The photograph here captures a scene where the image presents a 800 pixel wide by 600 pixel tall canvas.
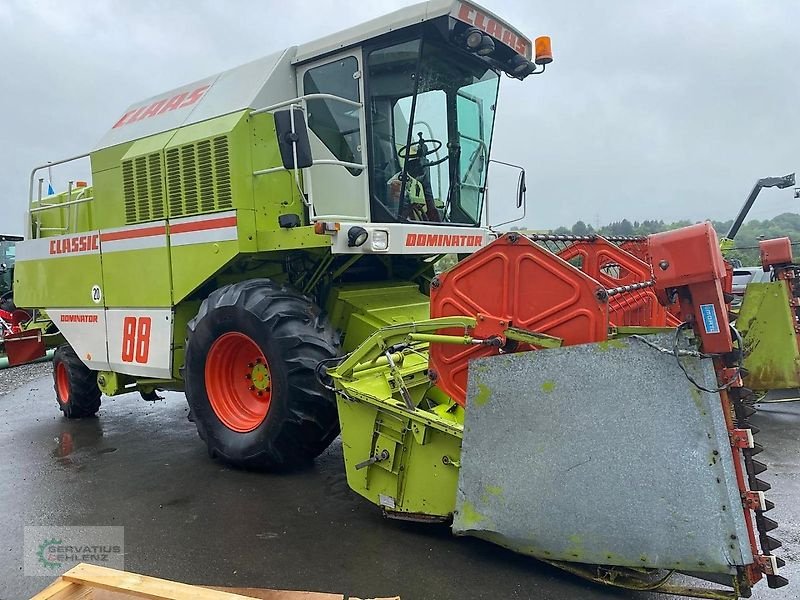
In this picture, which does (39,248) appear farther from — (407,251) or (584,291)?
(584,291)

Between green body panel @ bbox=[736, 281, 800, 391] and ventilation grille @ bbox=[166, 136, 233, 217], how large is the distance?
452cm

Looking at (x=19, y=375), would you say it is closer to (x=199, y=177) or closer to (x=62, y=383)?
(x=62, y=383)

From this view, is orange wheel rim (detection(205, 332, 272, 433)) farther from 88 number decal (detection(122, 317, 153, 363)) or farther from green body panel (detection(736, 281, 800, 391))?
green body panel (detection(736, 281, 800, 391))

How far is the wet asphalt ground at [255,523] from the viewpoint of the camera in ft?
9.09

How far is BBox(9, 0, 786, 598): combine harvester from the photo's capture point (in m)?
2.32

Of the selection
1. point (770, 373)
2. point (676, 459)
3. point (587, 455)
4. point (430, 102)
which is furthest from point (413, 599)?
point (770, 373)

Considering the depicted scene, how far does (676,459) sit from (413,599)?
3.98 ft

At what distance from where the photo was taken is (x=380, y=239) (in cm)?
406

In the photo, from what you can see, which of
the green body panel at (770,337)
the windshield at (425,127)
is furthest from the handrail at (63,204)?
the green body panel at (770,337)

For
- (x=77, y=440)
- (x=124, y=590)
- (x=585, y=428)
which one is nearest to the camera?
(x=124, y=590)

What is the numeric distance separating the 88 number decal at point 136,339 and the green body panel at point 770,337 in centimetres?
505

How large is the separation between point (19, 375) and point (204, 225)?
7.26 meters

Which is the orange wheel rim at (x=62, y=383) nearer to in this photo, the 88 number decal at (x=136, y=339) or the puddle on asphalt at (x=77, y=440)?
the puddle on asphalt at (x=77, y=440)

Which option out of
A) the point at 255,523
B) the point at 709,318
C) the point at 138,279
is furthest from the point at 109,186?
the point at 709,318
